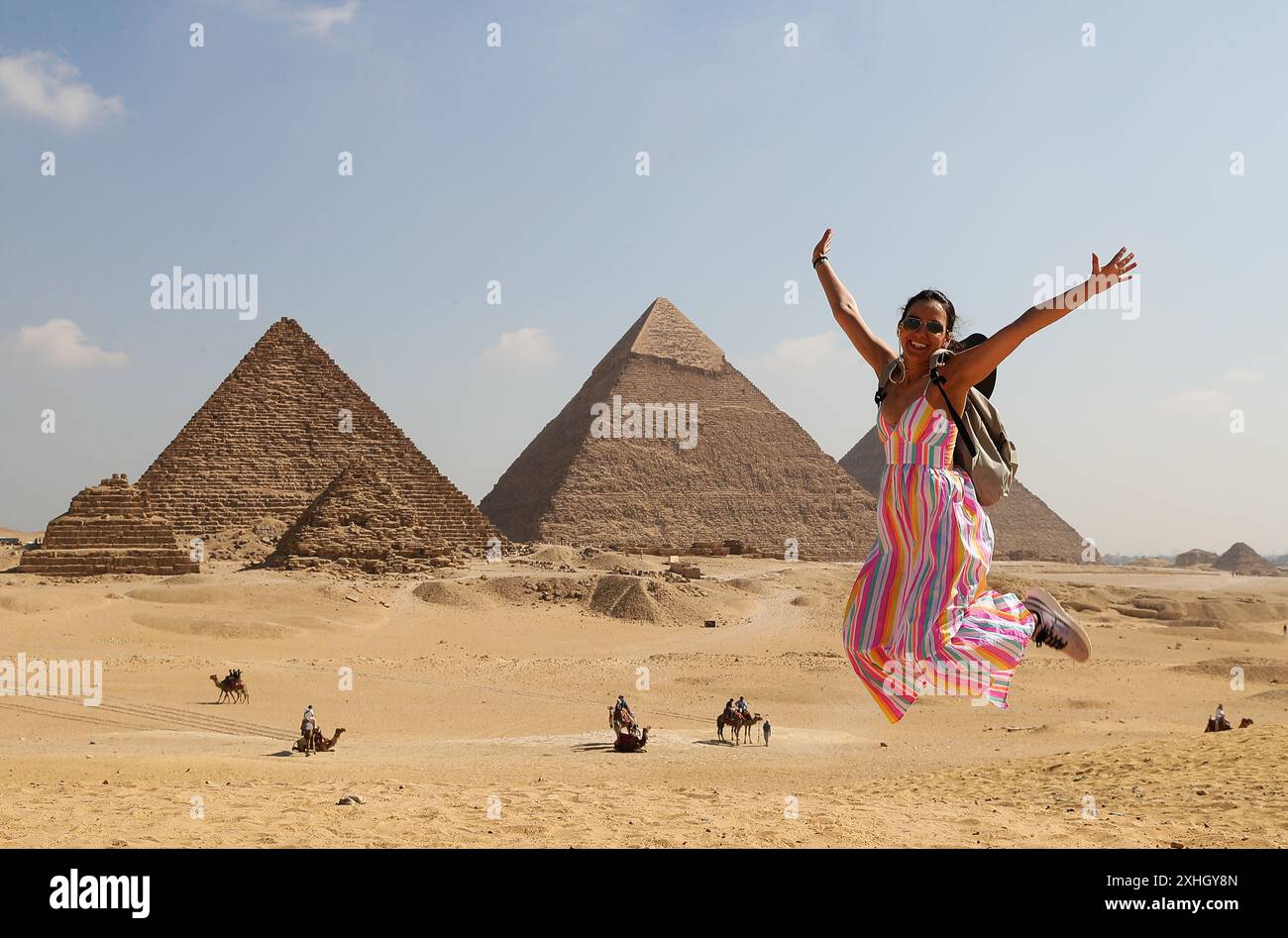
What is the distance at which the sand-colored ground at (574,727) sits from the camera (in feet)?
25.4

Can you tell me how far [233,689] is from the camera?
19125mm

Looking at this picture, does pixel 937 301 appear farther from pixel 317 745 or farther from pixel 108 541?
pixel 108 541

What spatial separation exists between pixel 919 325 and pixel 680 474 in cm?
9916

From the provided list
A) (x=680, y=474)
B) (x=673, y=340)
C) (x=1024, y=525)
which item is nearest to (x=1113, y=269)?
(x=680, y=474)

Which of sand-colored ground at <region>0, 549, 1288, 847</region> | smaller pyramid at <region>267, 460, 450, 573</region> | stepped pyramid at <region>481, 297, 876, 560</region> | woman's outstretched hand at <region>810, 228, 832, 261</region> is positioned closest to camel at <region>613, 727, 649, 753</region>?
sand-colored ground at <region>0, 549, 1288, 847</region>

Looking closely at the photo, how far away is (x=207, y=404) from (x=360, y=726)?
54.6 meters

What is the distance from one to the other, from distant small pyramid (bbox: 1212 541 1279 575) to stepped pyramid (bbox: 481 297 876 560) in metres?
33.8

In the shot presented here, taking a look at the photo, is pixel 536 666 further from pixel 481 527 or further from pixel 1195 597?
pixel 1195 597

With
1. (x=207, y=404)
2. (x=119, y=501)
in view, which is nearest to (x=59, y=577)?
(x=119, y=501)

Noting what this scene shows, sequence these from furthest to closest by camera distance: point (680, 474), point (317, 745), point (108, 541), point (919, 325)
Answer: point (680, 474)
point (108, 541)
point (317, 745)
point (919, 325)

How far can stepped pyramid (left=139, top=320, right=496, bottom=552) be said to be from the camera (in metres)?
60.1

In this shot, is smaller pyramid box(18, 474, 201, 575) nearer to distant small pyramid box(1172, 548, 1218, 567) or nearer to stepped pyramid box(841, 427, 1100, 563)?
stepped pyramid box(841, 427, 1100, 563)

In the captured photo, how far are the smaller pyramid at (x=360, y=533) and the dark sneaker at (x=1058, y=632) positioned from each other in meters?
39.9

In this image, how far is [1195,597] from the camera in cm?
5116
